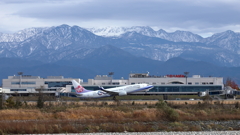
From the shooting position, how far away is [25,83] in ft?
533

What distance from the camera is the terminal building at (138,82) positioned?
13762cm

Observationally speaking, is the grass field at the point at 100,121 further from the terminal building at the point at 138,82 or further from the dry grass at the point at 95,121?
the terminal building at the point at 138,82

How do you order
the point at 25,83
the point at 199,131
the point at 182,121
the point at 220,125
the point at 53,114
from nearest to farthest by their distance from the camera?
the point at 199,131
the point at 220,125
the point at 182,121
the point at 53,114
the point at 25,83

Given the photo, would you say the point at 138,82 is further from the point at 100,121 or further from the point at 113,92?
the point at 100,121

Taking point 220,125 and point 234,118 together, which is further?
point 234,118

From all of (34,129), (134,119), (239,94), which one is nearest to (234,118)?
(134,119)

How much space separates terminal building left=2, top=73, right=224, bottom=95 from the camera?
452ft

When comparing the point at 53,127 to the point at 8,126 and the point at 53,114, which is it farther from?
the point at 53,114

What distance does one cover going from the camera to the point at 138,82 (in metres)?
150

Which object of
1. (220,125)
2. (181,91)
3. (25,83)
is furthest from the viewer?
(25,83)

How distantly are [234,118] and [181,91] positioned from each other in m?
82.2

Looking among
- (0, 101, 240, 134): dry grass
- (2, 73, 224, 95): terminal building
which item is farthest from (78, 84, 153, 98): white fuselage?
(0, 101, 240, 134): dry grass

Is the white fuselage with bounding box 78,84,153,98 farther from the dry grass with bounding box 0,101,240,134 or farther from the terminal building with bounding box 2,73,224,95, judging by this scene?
the dry grass with bounding box 0,101,240,134

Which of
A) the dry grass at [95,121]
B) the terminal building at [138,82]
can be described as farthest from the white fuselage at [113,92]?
the dry grass at [95,121]
